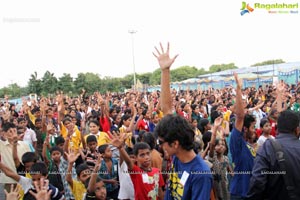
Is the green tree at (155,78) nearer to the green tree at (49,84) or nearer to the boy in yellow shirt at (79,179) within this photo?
the green tree at (49,84)

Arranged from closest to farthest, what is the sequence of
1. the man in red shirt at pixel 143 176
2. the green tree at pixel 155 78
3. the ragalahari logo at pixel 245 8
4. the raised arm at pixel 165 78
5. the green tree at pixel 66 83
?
1. the raised arm at pixel 165 78
2. the man in red shirt at pixel 143 176
3. the ragalahari logo at pixel 245 8
4. the green tree at pixel 66 83
5. the green tree at pixel 155 78

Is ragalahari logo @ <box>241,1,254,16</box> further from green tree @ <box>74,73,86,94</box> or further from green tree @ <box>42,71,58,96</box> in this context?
green tree @ <box>74,73,86,94</box>

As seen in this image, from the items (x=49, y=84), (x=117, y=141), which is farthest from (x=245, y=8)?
(x=49, y=84)

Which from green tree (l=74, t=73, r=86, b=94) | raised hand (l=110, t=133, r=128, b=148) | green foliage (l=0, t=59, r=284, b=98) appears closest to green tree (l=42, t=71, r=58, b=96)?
green foliage (l=0, t=59, r=284, b=98)

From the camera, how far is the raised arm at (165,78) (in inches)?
125

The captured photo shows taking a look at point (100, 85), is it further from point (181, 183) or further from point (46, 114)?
point (181, 183)

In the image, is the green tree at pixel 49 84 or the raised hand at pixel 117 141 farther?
the green tree at pixel 49 84

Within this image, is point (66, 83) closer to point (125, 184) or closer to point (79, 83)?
point (79, 83)

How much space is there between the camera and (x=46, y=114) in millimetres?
7738

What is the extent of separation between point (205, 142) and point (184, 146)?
285 cm

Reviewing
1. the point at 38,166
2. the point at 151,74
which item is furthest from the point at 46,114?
the point at 151,74

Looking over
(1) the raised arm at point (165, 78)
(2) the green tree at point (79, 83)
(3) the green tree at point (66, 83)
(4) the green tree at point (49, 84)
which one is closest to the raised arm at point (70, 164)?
(1) the raised arm at point (165, 78)

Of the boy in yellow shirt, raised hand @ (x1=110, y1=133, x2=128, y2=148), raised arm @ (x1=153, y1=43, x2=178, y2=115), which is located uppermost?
raised arm @ (x1=153, y1=43, x2=178, y2=115)

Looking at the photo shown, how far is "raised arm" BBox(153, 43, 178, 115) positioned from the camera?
318cm
